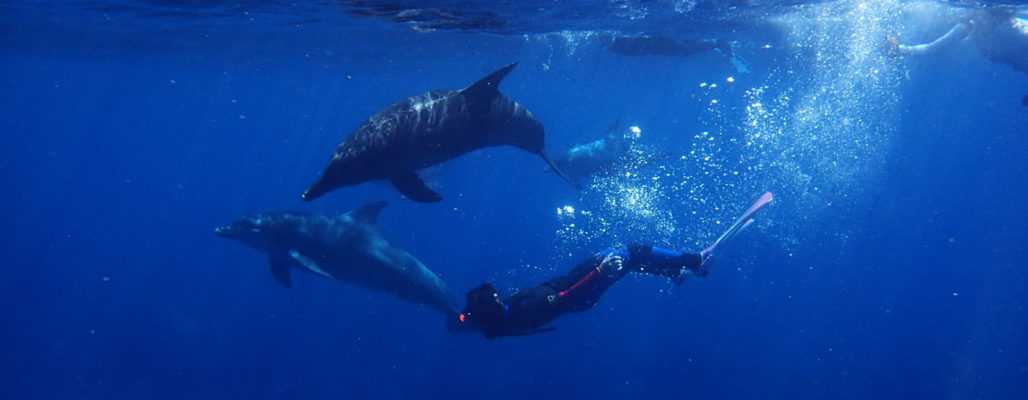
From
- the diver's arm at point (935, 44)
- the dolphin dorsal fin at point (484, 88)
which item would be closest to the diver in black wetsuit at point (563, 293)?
the dolphin dorsal fin at point (484, 88)

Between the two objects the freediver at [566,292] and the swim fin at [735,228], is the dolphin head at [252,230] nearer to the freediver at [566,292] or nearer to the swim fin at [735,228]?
the freediver at [566,292]

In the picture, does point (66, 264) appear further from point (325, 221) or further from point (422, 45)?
point (325, 221)

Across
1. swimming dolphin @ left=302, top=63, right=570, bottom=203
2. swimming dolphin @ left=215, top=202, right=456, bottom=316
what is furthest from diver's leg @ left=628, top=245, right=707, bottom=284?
swimming dolphin @ left=215, top=202, right=456, bottom=316

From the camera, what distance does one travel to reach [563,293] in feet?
27.1

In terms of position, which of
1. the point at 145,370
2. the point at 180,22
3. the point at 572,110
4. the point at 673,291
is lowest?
the point at 572,110

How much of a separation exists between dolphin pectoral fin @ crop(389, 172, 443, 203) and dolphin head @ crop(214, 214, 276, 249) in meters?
7.35

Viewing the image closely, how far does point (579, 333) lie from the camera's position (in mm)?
21531

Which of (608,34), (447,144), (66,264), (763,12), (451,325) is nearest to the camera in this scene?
(447,144)

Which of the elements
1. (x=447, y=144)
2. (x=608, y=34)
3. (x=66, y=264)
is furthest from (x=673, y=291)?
(x=66, y=264)

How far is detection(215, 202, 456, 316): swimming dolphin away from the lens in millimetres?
12930

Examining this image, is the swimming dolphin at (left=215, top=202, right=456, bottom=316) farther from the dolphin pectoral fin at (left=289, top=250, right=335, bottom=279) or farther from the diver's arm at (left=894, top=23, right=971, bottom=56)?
the diver's arm at (left=894, top=23, right=971, bottom=56)

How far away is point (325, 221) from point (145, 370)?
41.1ft

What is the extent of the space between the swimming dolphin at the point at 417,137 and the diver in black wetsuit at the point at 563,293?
5.12 feet

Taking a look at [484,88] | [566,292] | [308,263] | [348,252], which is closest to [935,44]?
[566,292]
